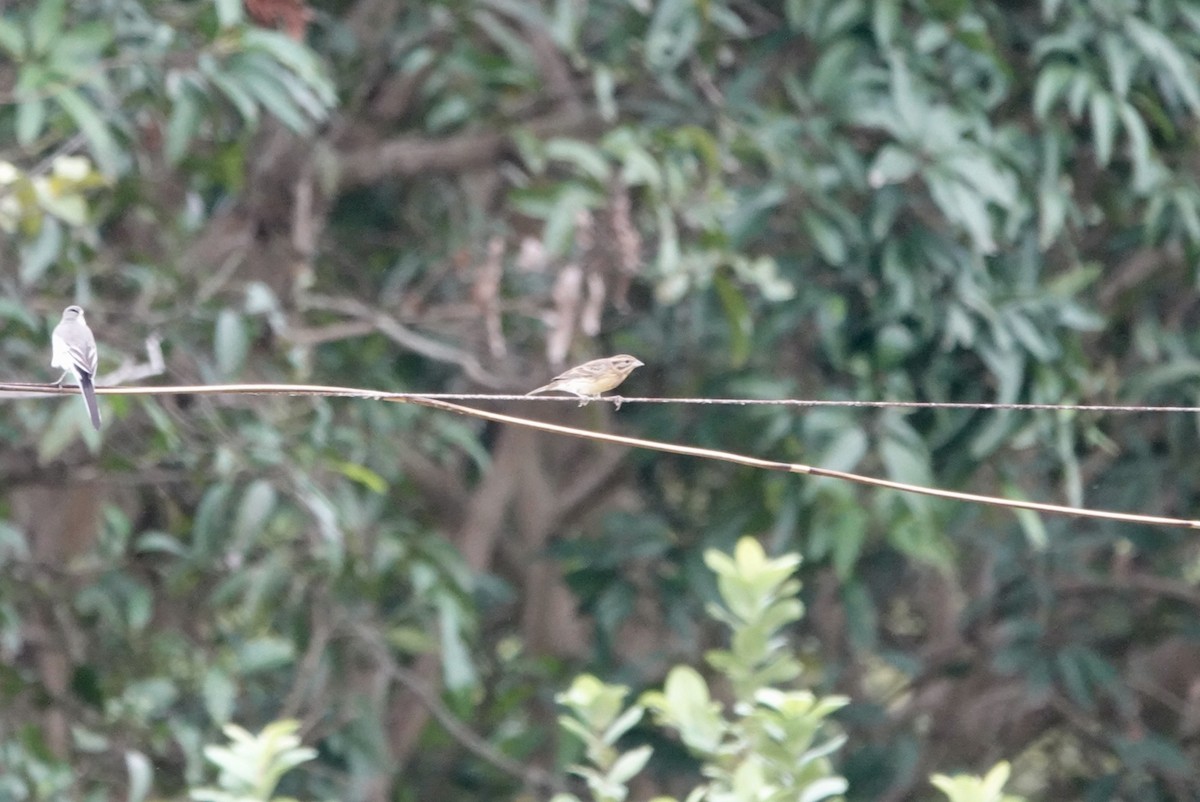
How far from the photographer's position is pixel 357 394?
2.93m

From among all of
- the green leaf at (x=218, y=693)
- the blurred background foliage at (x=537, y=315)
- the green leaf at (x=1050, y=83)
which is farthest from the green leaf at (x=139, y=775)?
the green leaf at (x=1050, y=83)

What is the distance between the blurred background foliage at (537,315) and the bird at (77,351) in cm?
32

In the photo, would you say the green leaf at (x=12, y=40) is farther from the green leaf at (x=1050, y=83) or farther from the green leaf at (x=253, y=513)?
the green leaf at (x=1050, y=83)

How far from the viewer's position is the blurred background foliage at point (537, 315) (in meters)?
5.10

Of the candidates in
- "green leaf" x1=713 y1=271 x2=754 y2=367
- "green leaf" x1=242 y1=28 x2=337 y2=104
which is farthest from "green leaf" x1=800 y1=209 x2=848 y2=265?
"green leaf" x1=242 y1=28 x2=337 y2=104

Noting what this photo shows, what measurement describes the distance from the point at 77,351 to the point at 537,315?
1.67 metres

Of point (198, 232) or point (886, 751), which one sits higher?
point (198, 232)

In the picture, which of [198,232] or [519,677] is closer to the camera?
[198,232]

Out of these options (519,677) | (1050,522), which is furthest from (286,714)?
(1050,522)

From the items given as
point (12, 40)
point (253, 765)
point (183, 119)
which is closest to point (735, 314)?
point (183, 119)

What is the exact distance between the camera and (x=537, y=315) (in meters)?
5.58

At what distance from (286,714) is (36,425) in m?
1.18

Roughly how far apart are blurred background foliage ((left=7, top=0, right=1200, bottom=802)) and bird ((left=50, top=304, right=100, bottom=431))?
32cm

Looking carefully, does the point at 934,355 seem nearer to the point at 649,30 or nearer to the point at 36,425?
the point at 649,30
